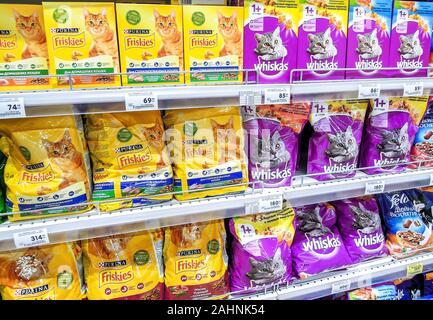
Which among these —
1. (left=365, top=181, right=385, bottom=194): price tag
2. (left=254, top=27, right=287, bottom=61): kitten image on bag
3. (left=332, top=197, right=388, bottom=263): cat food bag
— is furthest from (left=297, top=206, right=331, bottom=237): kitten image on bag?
(left=254, top=27, right=287, bottom=61): kitten image on bag

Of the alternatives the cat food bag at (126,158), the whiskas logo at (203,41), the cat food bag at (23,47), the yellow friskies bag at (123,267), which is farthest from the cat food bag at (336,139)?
the cat food bag at (23,47)

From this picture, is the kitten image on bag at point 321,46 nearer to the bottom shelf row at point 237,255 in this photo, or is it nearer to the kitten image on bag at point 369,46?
the kitten image on bag at point 369,46

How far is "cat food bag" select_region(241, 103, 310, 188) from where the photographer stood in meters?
1.19

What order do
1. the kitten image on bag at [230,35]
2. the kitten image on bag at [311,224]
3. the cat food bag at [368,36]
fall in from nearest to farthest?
the kitten image on bag at [230,35] → the cat food bag at [368,36] → the kitten image on bag at [311,224]

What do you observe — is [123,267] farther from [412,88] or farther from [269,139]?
[412,88]

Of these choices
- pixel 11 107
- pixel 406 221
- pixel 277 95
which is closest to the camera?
pixel 11 107

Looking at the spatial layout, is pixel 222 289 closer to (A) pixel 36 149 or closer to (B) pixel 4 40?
(A) pixel 36 149

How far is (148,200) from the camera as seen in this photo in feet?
3.54

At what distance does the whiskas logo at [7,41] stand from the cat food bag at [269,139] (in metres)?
0.73

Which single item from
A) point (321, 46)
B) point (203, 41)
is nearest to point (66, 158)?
point (203, 41)

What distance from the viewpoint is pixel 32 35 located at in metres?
0.95

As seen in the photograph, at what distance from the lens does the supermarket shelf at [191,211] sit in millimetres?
961

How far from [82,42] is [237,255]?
886 millimetres

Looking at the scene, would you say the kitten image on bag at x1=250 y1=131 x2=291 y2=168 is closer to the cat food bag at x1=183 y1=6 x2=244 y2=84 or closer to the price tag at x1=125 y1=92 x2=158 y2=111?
the cat food bag at x1=183 y1=6 x2=244 y2=84
